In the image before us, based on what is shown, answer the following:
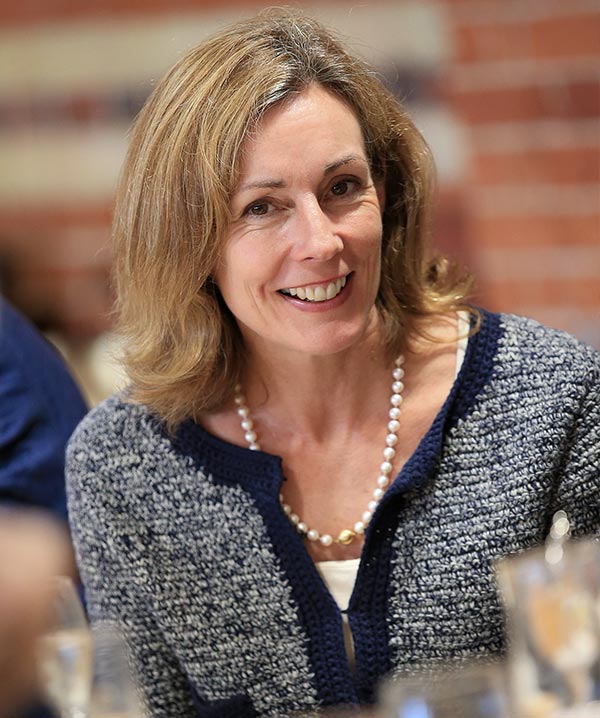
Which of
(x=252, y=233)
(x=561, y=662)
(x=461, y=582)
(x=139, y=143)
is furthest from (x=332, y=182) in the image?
(x=561, y=662)

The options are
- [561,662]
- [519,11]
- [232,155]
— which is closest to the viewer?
[561,662]

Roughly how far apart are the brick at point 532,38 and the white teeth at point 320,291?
5.32ft

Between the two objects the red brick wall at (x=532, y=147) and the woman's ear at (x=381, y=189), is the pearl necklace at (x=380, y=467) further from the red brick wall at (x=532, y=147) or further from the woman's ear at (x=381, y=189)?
the red brick wall at (x=532, y=147)

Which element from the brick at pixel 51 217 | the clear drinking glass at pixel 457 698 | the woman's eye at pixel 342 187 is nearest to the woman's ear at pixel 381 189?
the woman's eye at pixel 342 187

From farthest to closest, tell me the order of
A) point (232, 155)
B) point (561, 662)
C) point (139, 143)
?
point (139, 143), point (232, 155), point (561, 662)

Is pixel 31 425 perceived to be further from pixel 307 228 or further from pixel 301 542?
pixel 307 228

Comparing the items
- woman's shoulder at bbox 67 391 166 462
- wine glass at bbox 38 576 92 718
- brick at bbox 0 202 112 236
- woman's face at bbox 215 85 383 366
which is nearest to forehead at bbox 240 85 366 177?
woman's face at bbox 215 85 383 366

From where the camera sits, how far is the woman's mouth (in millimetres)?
1743

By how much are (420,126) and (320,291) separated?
1.45 meters

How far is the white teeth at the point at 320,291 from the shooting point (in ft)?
5.72

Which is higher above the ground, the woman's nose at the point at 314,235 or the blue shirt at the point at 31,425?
the woman's nose at the point at 314,235

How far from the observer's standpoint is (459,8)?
3.25 m

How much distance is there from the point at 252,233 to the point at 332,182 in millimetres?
128

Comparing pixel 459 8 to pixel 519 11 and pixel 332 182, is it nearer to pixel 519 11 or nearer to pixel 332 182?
pixel 519 11
